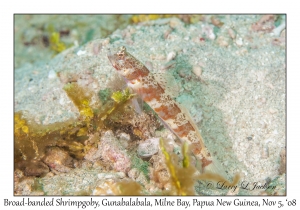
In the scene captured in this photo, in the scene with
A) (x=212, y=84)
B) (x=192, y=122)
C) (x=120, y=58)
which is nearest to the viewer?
(x=192, y=122)

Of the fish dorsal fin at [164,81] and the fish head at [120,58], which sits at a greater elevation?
the fish head at [120,58]

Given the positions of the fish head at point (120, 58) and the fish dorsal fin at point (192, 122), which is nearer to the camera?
the fish dorsal fin at point (192, 122)

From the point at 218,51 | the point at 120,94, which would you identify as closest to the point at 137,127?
the point at 120,94

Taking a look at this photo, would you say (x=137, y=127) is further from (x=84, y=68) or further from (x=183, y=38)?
(x=183, y=38)

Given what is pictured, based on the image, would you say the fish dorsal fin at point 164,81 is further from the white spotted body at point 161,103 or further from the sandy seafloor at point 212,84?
the sandy seafloor at point 212,84

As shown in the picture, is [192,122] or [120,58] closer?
[192,122]

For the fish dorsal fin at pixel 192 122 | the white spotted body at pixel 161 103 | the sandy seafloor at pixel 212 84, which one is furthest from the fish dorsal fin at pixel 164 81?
the sandy seafloor at pixel 212 84

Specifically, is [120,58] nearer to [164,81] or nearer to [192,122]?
[164,81]

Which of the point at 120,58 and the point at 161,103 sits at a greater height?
the point at 120,58

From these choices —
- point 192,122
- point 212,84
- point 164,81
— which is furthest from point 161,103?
point 212,84

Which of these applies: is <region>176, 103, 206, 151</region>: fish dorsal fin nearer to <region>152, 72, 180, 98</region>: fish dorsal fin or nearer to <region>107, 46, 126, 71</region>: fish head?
<region>152, 72, 180, 98</region>: fish dorsal fin
